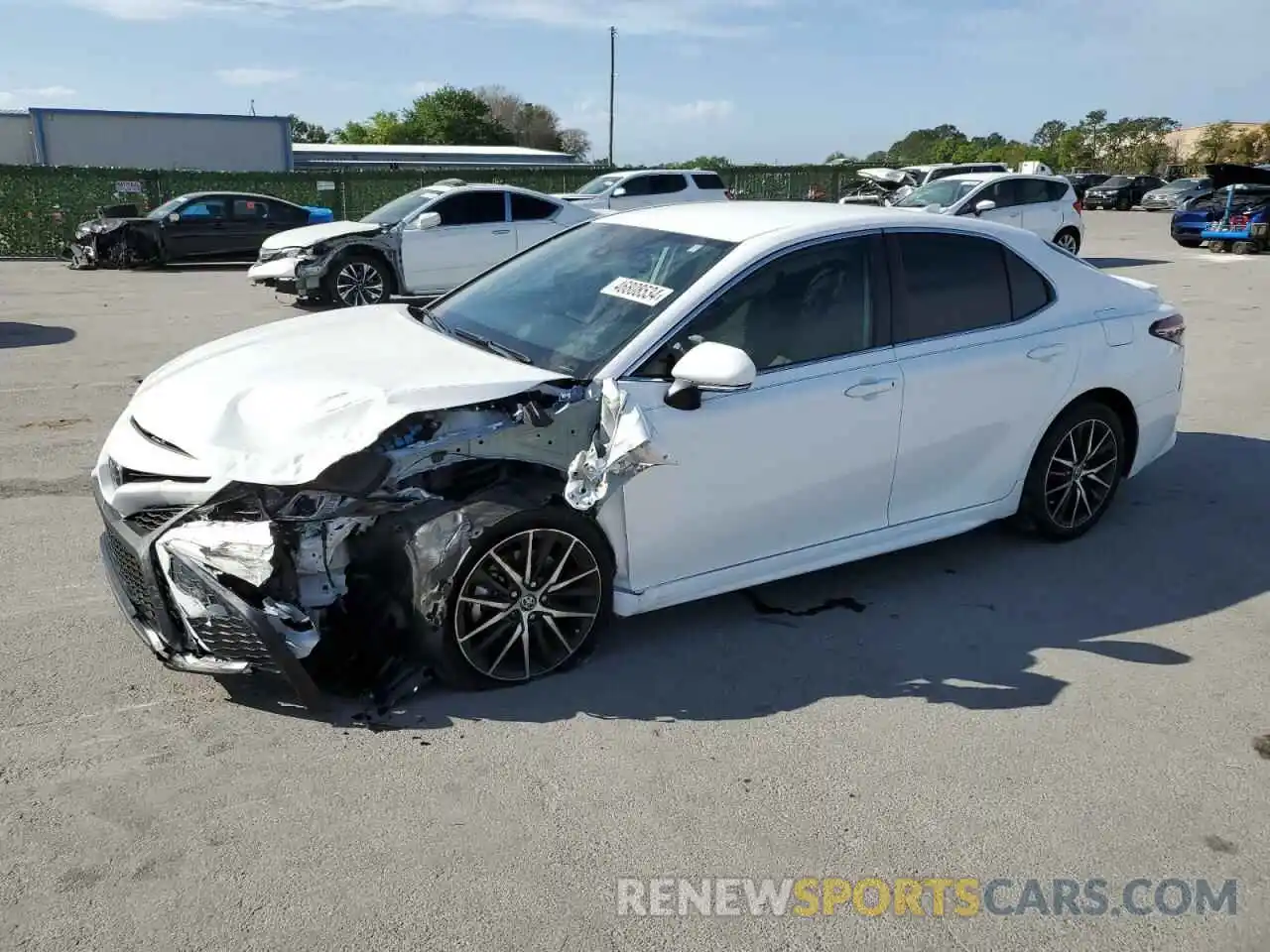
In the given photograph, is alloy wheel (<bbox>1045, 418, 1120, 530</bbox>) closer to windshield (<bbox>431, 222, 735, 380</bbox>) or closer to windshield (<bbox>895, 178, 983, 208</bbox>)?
windshield (<bbox>431, 222, 735, 380</bbox>)

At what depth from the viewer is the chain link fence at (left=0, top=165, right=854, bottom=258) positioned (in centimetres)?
2302

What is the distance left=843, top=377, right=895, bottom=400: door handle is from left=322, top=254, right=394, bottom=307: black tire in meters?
10.3

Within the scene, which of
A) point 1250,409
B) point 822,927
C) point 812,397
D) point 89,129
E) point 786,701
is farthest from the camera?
point 89,129

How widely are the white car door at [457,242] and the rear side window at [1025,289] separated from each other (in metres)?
10.2

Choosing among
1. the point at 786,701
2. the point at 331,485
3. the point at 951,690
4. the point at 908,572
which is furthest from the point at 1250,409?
the point at 331,485

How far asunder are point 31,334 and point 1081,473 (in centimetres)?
1109

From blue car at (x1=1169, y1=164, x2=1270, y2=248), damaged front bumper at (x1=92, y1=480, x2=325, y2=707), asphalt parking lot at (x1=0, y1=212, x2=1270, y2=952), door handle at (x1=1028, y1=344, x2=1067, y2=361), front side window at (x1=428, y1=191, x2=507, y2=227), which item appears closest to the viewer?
asphalt parking lot at (x1=0, y1=212, x2=1270, y2=952)

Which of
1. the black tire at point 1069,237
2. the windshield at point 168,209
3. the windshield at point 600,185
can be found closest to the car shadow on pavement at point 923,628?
the black tire at point 1069,237

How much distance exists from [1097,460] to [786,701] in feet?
8.31

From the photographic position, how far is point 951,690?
4.08 metres

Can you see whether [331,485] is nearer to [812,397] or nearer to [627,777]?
[627,777]

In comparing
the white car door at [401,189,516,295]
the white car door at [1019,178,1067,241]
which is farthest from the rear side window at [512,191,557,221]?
the white car door at [1019,178,1067,241]

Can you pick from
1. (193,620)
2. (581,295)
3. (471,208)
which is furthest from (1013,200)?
(193,620)

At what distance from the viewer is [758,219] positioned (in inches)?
187
